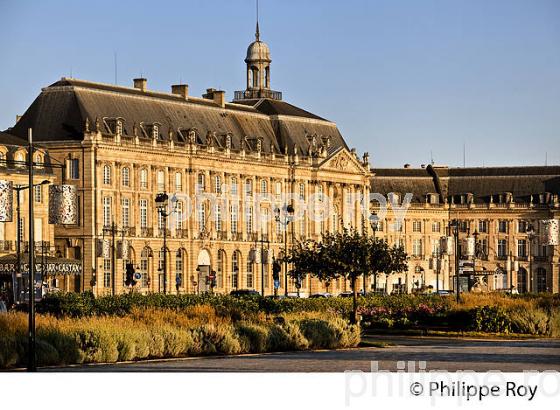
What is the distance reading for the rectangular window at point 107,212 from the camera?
110 meters

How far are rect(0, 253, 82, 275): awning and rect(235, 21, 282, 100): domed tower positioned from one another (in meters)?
35.2

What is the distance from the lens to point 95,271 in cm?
10725

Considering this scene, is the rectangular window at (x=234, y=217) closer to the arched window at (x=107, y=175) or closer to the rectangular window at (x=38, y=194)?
the arched window at (x=107, y=175)

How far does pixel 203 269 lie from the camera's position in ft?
393

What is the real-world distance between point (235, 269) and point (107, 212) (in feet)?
54.2

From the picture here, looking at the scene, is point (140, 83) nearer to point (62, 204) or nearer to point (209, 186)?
point (209, 186)

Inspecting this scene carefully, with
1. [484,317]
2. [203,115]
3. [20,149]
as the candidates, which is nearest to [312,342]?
[484,317]

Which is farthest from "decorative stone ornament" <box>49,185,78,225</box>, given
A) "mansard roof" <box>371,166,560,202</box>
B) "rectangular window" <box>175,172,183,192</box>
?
"mansard roof" <box>371,166,560,202</box>

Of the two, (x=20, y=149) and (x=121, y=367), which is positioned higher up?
(x=20, y=149)

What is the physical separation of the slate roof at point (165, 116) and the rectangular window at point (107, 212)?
14.8ft

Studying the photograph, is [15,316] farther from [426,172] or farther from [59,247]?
[426,172]

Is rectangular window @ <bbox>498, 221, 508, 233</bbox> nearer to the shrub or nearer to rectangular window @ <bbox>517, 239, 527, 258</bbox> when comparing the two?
rectangular window @ <bbox>517, 239, 527, 258</bbox>
